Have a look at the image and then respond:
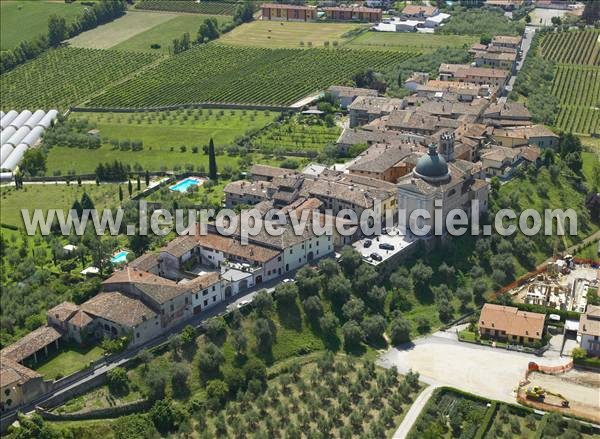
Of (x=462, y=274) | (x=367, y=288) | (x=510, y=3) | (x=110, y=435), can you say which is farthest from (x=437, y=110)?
(x=510, y=3)

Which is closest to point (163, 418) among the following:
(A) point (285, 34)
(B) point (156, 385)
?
(B) point (156, 385)

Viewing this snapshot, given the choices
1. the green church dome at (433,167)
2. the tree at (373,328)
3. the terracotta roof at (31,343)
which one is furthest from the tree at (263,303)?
the green church dome at (433,167)

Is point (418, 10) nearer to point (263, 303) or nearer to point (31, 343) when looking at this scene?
point (263, 303)

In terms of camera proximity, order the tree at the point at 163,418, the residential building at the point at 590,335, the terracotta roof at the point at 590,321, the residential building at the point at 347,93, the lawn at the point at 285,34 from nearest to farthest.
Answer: the tree at the point at 163,418 → the residential building at the point at 590,335 → the terracotta roof at the point at 590,321 → the residential building at the point at 347,93 → the lawn at the point at 285,34

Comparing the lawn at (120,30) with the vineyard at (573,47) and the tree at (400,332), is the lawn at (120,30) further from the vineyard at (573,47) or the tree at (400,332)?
the tree at (400,332)

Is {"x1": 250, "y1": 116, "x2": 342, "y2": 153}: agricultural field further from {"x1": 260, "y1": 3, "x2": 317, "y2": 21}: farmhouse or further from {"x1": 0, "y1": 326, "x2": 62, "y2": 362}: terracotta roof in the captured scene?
{"x1": 260, "y1": 3, "x2": 317, "y2": 21}: farmhouse

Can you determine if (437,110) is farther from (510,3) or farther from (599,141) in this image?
(510,3)
